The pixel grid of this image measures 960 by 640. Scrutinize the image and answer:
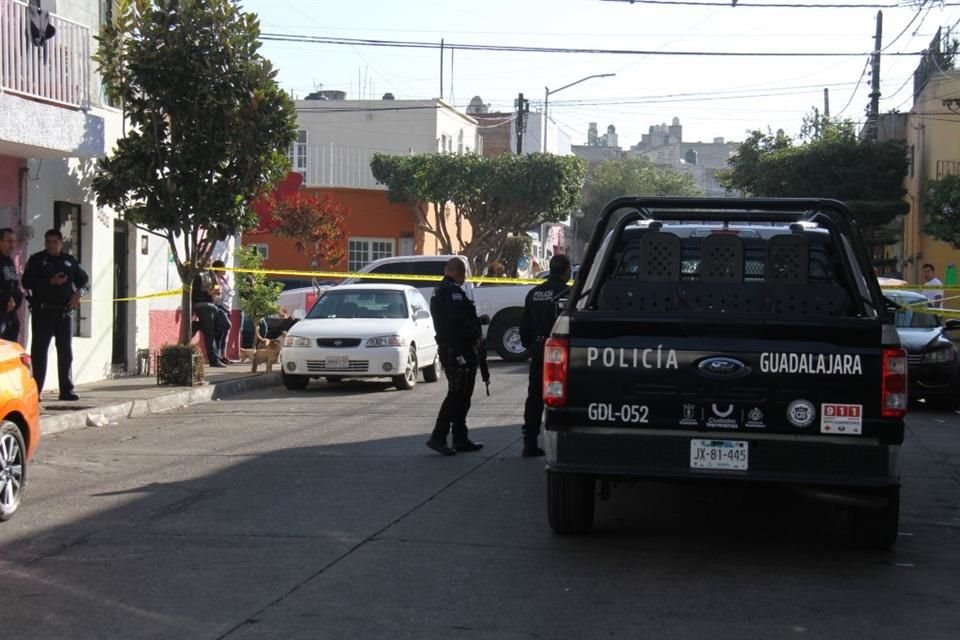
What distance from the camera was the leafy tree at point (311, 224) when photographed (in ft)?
123

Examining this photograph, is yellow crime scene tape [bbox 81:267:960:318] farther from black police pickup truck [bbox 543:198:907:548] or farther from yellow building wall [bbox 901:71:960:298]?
yellow building wall [bbox 901:71:960:298]

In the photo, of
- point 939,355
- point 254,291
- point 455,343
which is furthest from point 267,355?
point 939,355

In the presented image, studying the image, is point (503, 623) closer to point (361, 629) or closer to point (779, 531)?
point (361, 629)

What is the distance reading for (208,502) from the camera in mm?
9375

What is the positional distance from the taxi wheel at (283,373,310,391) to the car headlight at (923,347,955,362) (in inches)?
329

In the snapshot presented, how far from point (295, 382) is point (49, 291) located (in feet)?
15.3

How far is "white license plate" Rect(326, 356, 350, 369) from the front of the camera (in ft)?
59.3

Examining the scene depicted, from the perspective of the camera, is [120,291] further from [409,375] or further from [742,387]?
[742,387]

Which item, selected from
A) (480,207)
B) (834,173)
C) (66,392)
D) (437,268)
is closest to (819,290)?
(66,392)

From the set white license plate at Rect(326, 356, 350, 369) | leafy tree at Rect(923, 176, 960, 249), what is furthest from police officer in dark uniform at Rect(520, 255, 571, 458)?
leafy tree at Rect(923, 176, 960, 249)

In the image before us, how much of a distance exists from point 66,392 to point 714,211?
365 inches

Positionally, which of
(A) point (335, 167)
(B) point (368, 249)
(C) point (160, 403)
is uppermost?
(A) point (335, 167)

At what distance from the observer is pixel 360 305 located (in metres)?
19.2

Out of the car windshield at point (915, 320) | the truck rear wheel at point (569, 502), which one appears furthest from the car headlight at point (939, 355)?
the truck rear wheel at point (569, 502)
